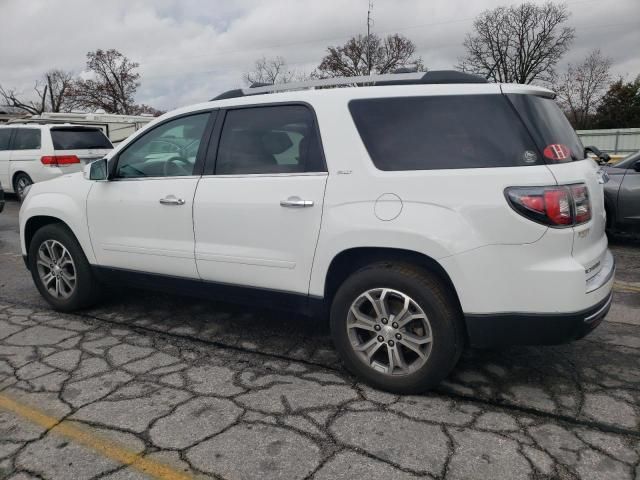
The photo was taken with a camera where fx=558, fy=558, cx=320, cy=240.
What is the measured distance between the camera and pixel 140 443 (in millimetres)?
2660

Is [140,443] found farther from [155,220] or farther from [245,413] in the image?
[155,220]

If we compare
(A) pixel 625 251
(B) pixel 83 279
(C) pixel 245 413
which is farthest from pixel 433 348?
(A) pixel 625 251

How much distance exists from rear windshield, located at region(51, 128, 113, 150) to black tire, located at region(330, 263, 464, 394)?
1032cm

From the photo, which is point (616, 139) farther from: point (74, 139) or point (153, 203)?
point (153, 203)

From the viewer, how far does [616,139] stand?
2312 centimetres

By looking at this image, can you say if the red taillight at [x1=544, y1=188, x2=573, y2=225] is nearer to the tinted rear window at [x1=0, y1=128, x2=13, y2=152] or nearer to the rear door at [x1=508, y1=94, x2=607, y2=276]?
the rear door at [x1=508, y1=94, x2=607, y2=276]

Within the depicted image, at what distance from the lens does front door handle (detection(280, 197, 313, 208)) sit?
322 cm

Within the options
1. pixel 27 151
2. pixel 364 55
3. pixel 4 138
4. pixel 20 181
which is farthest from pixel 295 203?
pixel 364 55

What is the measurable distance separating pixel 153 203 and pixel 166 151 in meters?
0.41

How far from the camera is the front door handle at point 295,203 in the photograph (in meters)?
3.22

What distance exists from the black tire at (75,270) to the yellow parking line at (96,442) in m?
1.45

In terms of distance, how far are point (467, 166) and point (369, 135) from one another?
59 centimetres

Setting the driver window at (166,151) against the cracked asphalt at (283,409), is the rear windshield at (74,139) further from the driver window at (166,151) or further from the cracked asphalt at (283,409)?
the driver window at (166,151)

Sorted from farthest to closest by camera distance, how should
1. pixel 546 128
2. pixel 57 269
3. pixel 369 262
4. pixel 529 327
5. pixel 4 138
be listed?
pixel 4 138
pixel 57 269
pixel 369 262
pixel 546 128
pixel 529 327
